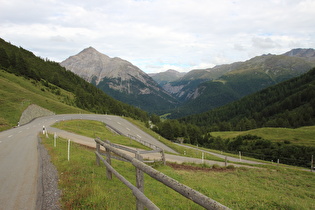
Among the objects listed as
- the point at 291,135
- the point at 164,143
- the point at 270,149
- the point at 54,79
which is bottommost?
the point at 270,149

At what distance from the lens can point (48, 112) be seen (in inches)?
2640

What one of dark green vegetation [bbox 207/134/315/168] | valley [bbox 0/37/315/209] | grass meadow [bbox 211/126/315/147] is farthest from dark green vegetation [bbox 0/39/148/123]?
grass meadow [bbox 211/126/315/147]

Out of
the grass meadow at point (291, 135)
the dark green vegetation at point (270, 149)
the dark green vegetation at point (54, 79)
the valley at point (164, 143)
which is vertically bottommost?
the dark green vegetation at point (270, 149)

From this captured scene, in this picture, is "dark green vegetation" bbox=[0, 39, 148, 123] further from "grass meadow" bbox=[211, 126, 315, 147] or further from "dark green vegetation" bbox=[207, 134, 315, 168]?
"grass meadow" bbox=[211, 126, 315, 147]

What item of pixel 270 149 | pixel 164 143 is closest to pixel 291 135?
pixel 270 149

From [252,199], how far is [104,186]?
24.7 feet

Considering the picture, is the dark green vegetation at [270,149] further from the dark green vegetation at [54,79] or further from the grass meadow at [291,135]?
the dark green vegetation at [54,79]

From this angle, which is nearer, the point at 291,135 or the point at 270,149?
the point at 270,149

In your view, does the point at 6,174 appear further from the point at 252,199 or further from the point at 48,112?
the point at 48,112

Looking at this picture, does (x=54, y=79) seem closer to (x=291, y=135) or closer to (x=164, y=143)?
(x=164, y=143)

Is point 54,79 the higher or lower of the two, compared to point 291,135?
higher

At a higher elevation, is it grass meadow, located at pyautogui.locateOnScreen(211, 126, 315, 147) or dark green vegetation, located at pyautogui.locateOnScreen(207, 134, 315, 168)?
grass meadow, located at pyautogui.locateOnScreen(211, 126, 315, 147)

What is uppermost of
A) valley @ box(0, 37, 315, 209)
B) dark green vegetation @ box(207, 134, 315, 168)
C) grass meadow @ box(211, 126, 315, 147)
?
valley @ box(0, 37, 315, 209)

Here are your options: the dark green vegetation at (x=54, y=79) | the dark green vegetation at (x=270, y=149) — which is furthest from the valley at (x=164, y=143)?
the dark green vegetation at (x=54, y=79)
